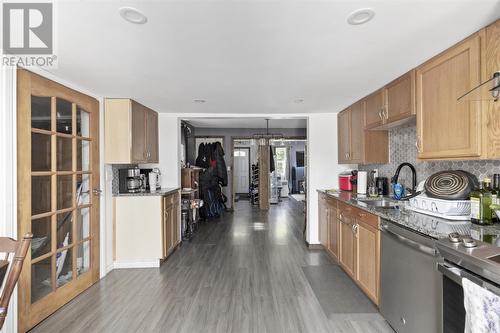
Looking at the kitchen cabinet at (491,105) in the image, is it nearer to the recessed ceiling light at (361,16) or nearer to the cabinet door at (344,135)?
the recessed ceiling light at (361,16)

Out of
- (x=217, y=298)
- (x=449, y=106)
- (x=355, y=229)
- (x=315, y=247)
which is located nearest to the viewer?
(x=449, y=106)

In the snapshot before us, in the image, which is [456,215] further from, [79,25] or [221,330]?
[79,25]

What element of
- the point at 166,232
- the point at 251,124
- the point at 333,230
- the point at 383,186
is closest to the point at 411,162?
the point at 383,186

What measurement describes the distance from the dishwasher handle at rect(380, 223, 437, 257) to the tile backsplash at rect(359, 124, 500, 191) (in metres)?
0.82

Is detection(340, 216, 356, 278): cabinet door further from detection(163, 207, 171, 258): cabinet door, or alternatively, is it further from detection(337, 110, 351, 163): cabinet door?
detection(163, 207, 171, 258): cabinet door

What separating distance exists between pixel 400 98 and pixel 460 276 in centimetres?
167

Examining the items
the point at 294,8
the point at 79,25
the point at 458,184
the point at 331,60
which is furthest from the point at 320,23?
the point at 458,184

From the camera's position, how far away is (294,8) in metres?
1.32

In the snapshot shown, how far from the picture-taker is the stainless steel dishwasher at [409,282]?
1476 mm

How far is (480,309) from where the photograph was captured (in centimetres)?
109

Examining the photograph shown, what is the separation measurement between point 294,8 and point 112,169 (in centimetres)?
288

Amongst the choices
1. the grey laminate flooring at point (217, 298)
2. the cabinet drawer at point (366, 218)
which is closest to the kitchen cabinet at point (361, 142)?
the cabinet drawer at point (366, 218)

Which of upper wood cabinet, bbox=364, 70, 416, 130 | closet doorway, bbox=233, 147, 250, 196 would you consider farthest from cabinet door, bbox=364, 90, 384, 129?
closet doorway, bbox=233, 147, 250, 196

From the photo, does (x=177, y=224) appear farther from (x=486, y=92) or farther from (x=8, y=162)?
(x=486, y=92)
